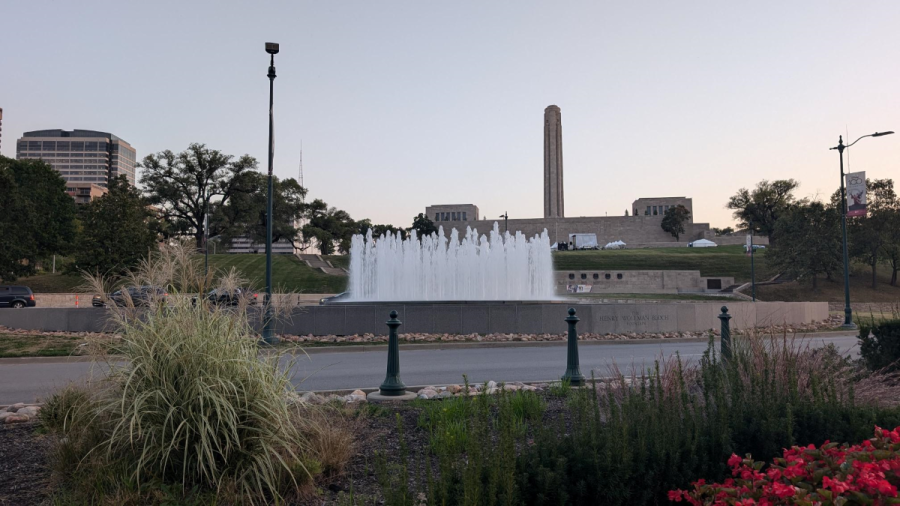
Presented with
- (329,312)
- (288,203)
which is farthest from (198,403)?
(288,203)

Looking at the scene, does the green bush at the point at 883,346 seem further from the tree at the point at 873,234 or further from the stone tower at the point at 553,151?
the stone tower at the point at 553,151

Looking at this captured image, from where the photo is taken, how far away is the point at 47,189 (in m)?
59.1

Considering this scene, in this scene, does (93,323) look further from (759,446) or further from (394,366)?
(759,446)

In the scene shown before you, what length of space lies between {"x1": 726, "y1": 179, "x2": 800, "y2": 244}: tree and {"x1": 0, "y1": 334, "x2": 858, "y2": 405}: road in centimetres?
8069

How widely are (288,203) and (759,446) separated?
8002 centimetres

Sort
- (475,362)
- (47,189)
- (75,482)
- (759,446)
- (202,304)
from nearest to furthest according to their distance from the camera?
(75,482) → (759,446) → (202,304) → (475,362) → (47,189)

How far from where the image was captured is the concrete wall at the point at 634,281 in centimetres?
6034

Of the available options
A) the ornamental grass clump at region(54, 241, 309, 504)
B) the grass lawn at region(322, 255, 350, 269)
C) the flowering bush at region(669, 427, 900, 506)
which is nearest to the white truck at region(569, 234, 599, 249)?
the grass lawn at region(322, 255, 350, 269)

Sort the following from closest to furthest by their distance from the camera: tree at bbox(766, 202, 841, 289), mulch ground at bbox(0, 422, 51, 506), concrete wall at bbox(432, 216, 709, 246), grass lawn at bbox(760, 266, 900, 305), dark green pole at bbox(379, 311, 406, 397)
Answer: mulch ground at bbox(0, 422, 51, 506), dark green pole at bbox(379, 311, 406, 397), grass lawn at bbox(760, 266, 900, 305), tree at bbox(766, 202, 841, 289), concrete wall at bbox(432, 216, 709, 246)

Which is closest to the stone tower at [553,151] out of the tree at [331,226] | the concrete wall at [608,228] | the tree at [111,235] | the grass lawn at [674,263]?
the concrete wall at [608,228]

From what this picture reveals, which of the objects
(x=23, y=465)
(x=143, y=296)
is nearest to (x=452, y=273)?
(x=143, y=296)

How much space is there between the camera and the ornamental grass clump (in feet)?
12.9

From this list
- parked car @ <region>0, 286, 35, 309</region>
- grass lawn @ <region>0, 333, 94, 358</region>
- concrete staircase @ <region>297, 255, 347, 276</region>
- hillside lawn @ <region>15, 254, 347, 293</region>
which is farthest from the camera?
concrete staircase @ <region>297, 255, 347, 276</region>

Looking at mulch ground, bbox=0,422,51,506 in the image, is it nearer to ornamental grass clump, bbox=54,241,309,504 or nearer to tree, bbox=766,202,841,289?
ornamental grass clump, bbox=54,241,309,504
